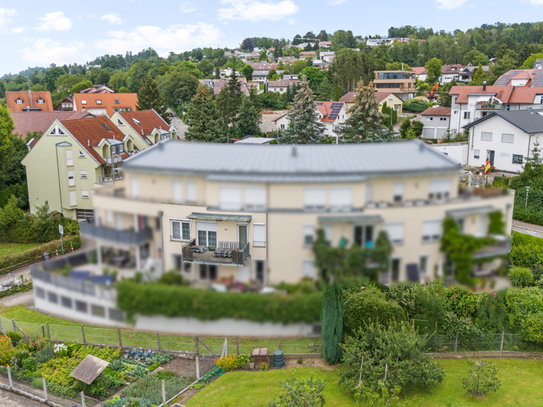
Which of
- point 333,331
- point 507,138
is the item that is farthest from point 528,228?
point 333,331

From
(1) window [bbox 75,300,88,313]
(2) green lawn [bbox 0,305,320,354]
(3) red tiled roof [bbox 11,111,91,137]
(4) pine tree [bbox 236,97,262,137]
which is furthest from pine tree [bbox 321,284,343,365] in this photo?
(4) pine tree [bbox 236,97,262,137]

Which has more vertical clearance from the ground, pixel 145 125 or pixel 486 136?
pixel 145 125

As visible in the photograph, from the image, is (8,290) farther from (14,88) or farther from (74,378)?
(14,88)

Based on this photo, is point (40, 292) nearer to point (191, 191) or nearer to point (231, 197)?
point (191, 191)

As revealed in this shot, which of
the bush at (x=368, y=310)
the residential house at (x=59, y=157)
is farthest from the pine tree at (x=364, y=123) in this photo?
the residential house at (x=59, y=157)

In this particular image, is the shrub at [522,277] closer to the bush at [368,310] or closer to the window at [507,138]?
the bush at [368,310]

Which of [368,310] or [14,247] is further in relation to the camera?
[14,247]
